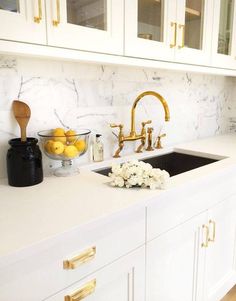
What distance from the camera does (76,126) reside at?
4.77 feet

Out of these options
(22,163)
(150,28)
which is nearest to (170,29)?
(150,28)

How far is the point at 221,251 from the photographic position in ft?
5.17

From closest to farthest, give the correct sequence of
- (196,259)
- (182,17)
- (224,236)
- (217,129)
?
(196,259) → (182,17) → (224,236) → (217,129)

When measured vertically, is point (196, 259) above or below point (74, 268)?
below

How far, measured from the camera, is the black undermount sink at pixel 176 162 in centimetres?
173

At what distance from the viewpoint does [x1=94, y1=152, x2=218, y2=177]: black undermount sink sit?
173 cm

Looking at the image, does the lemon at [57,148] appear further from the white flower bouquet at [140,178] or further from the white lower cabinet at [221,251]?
the white lower cabinet at [221,251]

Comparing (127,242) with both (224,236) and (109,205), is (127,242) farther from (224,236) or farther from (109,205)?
(224,236)

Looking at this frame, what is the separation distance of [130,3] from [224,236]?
4.39ft

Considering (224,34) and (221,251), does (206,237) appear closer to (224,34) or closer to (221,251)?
(221,251)

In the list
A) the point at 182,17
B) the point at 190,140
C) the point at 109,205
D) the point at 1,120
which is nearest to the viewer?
the point at 109,205

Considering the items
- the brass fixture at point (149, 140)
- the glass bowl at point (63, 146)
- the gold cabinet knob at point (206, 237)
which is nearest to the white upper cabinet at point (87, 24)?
the glass bowl at point (63, 146)

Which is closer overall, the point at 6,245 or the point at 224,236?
the point at 6,245

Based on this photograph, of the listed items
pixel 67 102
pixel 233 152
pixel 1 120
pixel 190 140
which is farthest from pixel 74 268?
pixel 190 140
